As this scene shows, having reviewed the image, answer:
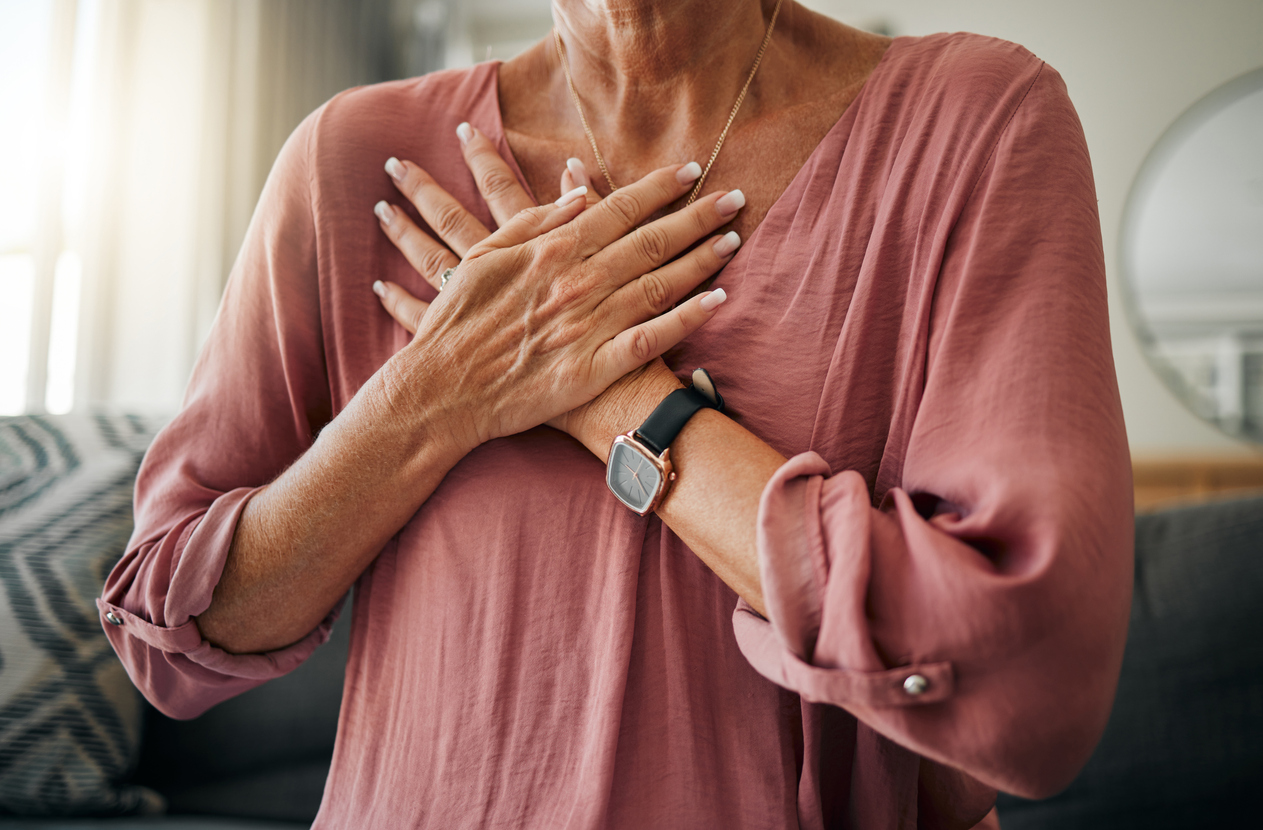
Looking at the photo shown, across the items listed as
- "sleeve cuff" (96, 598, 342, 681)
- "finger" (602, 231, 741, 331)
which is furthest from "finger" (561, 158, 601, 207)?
"sleeve cuff" (96, 598, 342, 681)

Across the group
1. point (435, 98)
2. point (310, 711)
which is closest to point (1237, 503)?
point (435, 98)

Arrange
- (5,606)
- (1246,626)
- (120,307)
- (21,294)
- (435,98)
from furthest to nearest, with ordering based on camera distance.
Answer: (120,307)
(21,294)
(5,606)
(1246,626)
(435,98)

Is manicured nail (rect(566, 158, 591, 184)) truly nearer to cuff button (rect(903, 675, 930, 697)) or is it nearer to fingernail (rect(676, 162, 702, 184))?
fingernail (rect(676, 162, 702, 184))

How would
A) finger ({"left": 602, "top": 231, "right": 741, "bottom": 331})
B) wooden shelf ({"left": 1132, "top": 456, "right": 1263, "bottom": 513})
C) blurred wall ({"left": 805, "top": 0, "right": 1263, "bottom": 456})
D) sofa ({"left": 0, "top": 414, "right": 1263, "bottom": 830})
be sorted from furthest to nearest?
blurred wall ({"left": 805, "top": 0, "right": 1263, "bottom": 456}), wooden shelf ({"left": 1132, "top": 456, "right": 1263, "bottom": 513}), sofa ({"left": 0, "top": 414, "right": 1263, "bottom": 830}), finger ({"left": 602, "top": 231, "right": 741, "bottom": 331})

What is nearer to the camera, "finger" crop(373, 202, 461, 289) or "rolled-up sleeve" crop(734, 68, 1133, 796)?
"rolled-up sleeve" crop(734, 68, 1133, 796)

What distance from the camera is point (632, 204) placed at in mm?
647

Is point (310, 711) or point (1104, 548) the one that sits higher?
point (1104, 548)

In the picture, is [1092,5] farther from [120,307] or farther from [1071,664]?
[120,307]

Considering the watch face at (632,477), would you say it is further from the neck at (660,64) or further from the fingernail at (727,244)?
the neck at (660,64)

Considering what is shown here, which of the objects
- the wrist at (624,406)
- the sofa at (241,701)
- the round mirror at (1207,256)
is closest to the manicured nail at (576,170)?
the wrist at (624,406)

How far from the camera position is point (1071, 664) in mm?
414

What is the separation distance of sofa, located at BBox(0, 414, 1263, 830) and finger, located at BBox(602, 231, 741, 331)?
924 millimetres

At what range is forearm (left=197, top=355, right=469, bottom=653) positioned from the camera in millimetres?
615

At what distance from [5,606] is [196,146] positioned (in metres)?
1.51
